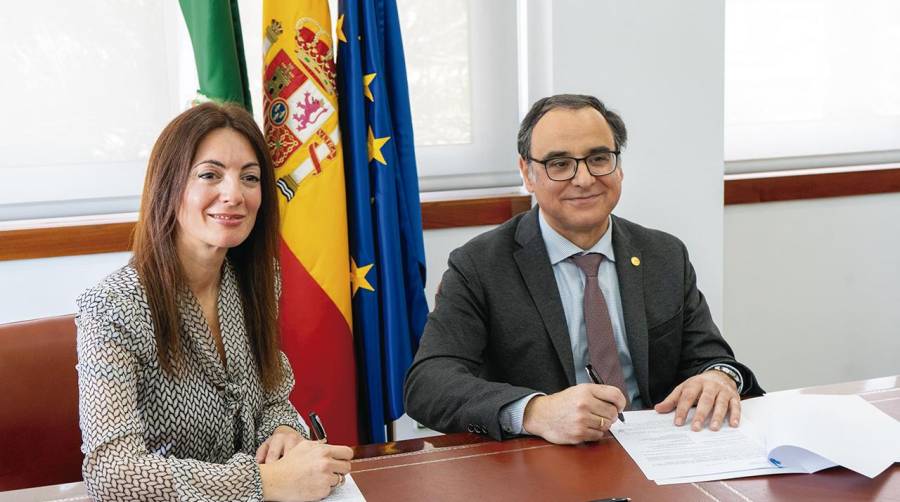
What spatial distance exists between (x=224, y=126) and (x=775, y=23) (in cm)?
244

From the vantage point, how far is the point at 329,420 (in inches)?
103

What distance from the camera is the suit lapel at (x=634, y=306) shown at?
2059 mm

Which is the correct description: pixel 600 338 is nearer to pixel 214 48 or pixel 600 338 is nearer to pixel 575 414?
pixel 575 414

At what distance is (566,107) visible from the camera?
84.4 inches

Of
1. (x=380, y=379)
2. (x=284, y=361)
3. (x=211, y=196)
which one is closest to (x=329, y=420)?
(x=380, y=379)

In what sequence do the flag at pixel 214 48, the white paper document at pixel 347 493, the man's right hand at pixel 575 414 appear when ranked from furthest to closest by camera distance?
the flag at pixel 214 48
the man's right hand at pixel 575 414
the white paper document at pixel 347 493

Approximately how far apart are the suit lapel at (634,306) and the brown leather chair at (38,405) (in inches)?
45.1

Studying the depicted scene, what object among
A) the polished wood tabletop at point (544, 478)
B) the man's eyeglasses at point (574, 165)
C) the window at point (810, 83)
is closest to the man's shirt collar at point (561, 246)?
the man's eyeglasses at point (574, 165)

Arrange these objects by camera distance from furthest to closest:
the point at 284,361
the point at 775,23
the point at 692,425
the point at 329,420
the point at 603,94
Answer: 1. the point at 775,23
2. the point at 603,94
3. the point at 329,420
4. the point at 284,361
5. the point at 692,425

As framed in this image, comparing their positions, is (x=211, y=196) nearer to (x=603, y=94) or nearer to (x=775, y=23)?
(x=603, y=94)

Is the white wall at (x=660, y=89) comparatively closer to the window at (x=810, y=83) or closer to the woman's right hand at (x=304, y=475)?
the window at (x=810, y=83)

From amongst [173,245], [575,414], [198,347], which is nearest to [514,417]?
[575,414]

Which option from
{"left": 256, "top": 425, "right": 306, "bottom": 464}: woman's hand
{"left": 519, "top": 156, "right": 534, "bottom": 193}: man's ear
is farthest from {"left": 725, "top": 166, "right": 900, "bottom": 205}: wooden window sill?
{"left": 256, "top": 425, "right": 306, "bottom": 464}: woman's hand

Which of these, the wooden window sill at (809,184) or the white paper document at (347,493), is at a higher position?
the wooden window sill at (809,184)
